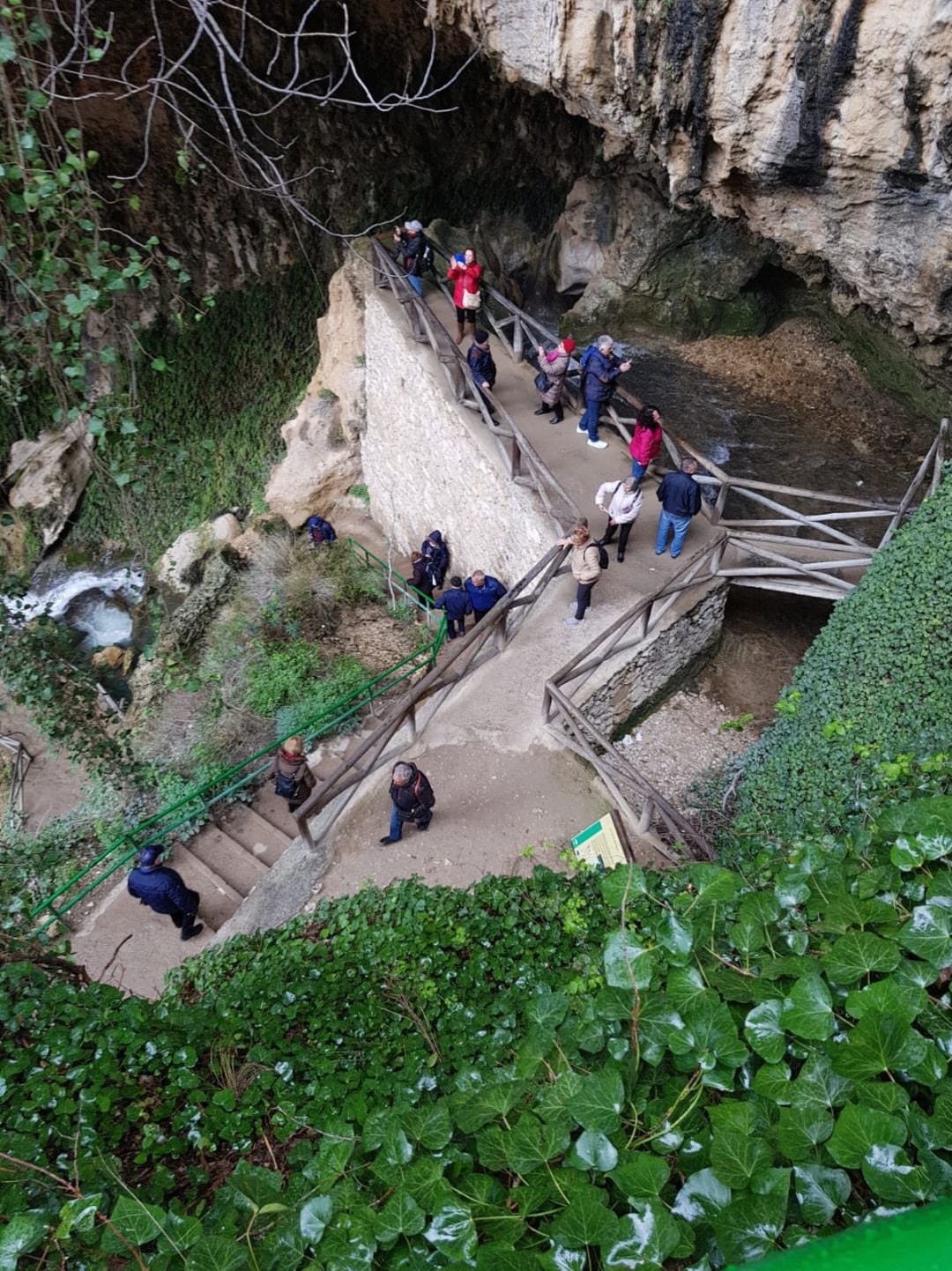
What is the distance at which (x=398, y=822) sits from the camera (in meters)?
5.33

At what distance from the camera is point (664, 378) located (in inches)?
422

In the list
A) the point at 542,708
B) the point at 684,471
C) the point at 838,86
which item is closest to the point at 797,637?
the point at 684,471

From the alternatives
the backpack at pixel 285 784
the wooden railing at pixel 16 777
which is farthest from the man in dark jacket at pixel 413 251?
the wooden railing at pixel 16 777

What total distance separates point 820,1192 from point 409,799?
381cm

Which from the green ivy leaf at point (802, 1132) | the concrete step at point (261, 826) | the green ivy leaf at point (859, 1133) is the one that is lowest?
the concrete step at point (261, 826)

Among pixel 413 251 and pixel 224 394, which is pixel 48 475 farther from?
pixel 413 251

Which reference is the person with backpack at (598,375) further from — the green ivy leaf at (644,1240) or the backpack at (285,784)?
the green ivy leaf at (644,1240)

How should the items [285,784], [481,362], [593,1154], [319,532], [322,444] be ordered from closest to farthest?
1. [593,1154]
2. [285,784]
3. [481,362]
4. [319,532]
5. [322,444]

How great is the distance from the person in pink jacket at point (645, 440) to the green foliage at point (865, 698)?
2.08 metres

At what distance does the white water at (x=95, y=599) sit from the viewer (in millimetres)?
11789

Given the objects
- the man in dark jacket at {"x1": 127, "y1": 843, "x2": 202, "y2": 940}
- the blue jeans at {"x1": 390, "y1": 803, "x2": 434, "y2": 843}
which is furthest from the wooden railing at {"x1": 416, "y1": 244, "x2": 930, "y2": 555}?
the man in dark jacket at {"x1": 127, "y1": 843, "x2": 202, "y2": 940}

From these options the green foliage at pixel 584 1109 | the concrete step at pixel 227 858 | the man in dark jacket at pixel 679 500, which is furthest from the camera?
the concrete step at pixel 227 858

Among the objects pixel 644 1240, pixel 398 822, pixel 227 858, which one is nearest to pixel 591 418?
pixel 398 822

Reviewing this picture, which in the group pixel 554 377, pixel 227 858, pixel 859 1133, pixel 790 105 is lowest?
pixel 227 858
